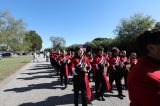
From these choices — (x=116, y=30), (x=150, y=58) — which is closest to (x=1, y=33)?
(x=116, y=30)

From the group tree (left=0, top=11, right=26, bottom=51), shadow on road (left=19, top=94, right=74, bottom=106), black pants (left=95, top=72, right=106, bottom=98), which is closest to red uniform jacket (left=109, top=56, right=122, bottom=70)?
black pants (left=95, top=72, right=106, bottom=98)

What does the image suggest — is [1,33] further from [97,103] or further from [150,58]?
[150,58]

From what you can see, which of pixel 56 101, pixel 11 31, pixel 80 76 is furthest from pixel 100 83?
pixel 11 31

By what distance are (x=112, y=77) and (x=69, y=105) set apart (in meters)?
2.47

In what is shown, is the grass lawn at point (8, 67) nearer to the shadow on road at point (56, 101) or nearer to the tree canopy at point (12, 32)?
the shadow on road at point (56, 101)

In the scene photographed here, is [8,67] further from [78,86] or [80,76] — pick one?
[78,86]

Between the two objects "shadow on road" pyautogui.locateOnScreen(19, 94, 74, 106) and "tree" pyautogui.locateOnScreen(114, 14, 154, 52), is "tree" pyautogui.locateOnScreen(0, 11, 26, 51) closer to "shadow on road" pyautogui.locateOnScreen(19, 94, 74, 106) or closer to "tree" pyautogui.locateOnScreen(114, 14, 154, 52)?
"tree" pyautogui.locateOnScreen(114, 14, 154, 52)

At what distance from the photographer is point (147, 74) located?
2051 mm

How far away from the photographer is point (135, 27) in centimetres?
4538

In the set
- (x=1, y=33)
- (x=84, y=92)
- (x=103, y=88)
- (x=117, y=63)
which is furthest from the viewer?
(x=1, y=33)

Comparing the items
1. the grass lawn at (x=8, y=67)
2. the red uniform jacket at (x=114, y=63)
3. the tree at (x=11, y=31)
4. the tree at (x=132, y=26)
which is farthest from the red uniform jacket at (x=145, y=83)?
the tree at (x=11, y=31)

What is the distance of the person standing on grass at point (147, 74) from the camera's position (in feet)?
6.56

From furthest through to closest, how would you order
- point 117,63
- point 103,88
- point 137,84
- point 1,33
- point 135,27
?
1. point 1,33
2. point 135,27
3. point 117,63
4. point 103,88
5. point 137,84

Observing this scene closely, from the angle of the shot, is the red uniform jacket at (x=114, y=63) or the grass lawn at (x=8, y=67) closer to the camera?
the red uniform jacket at (x=114, y=63)
